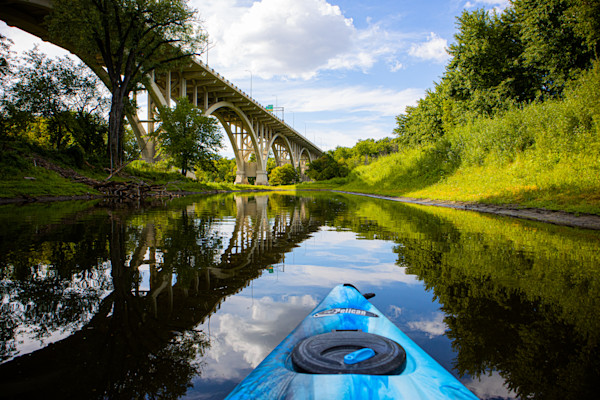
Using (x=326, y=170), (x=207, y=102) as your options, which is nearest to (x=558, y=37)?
(x=207, y=102)

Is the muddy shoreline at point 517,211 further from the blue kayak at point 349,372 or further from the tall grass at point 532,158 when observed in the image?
the blue kayak at point 349,372

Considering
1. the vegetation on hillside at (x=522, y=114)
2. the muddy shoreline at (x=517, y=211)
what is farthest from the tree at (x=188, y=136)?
the vegetation on hillside at (x=522, y=114)

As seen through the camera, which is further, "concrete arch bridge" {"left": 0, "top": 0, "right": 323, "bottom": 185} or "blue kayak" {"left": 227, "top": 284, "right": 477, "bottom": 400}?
"concrete arch bridge" {"left": 0, "top": 0, "right": 323, "bottom": 185}

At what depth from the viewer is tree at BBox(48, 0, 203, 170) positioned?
16812mm

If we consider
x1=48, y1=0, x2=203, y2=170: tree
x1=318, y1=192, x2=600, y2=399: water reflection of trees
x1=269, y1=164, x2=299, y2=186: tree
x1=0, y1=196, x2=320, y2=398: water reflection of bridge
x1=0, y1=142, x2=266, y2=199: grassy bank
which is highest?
x1=48, y1=0, x2=203, y2=170: tree

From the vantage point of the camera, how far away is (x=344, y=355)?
4.50 feet

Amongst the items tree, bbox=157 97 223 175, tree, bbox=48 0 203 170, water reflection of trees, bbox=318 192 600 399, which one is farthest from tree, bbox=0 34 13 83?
water reflection of trees, bbox=318 192 600 399

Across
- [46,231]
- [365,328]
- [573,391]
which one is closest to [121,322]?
[365,328]

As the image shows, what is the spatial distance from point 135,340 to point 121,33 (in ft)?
71.2

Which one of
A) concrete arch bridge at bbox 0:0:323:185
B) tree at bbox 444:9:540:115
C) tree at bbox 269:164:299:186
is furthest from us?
tree at bbox 269:164:299:186

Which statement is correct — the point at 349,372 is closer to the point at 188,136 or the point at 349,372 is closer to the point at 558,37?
the point at 558,37

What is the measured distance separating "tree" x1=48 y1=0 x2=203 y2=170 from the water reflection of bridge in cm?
1876

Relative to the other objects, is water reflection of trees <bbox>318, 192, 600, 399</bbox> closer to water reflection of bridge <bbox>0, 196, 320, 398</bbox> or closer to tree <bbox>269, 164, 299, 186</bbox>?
water reflection of bridge <bbox>0, 196, 320, 398</bbox>

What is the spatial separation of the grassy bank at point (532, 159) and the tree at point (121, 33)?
59.0 feet
